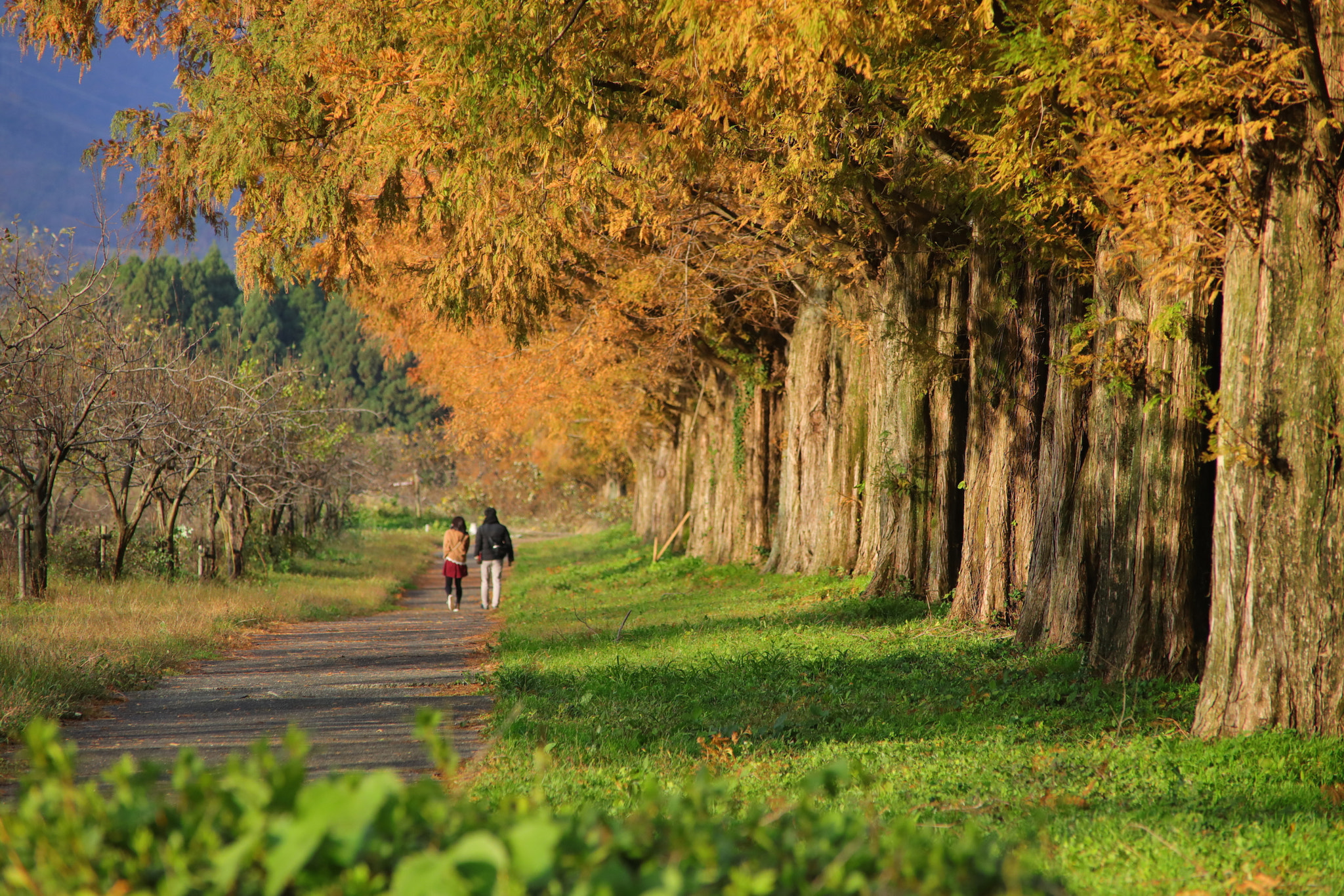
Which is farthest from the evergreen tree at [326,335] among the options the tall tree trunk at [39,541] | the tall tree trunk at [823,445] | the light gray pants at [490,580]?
the tall tree trunk at [39,541]

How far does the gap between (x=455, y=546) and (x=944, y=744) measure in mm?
16394

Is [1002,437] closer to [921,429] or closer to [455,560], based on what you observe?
[921,429]

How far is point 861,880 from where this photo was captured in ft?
7.78

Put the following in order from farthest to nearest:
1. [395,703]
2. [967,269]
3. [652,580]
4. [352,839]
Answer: [652,580]
[967,269]
[395,703]
[352,839]

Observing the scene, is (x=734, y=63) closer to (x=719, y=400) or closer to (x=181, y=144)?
(x=181, y=144)

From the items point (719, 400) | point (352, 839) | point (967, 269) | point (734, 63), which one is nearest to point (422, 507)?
point (719, 400)

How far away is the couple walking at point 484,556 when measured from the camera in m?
22.5

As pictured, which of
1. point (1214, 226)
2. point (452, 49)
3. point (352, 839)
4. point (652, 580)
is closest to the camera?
point (352, 839)

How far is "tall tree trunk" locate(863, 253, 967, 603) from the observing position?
619 inches

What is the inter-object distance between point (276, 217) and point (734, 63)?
6.42m

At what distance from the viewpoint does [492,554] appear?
2252cm

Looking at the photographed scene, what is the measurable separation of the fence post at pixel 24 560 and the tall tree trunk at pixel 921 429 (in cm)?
1277

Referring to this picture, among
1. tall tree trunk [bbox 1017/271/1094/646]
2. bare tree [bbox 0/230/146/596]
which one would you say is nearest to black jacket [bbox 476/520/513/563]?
bare tree [bbox 0/230/146/596]

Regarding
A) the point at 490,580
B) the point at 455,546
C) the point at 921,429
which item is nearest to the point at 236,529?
the point at 455,546
